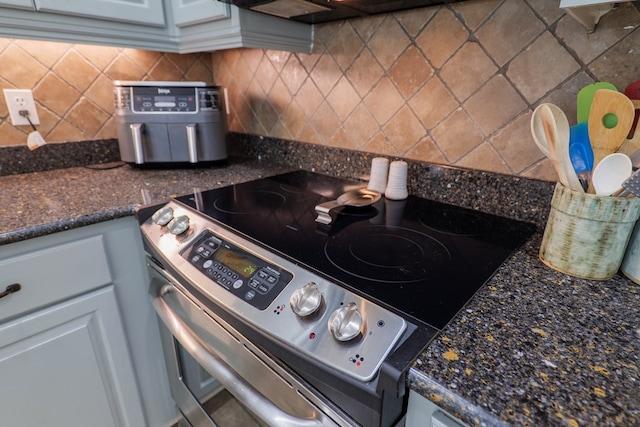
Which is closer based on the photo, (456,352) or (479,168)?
(456,352)

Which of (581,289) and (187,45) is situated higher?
(187,45)

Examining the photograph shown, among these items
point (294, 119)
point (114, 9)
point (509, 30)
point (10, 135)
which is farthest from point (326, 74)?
point (10, 135)

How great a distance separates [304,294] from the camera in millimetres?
499

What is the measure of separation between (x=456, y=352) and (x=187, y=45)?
49.6 inches

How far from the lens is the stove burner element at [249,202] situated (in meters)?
0.87

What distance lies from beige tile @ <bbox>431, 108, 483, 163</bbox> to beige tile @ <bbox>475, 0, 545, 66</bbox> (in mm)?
151

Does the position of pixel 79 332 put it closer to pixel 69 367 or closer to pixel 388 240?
pixel 69 367

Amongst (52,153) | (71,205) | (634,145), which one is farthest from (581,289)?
(52,153)

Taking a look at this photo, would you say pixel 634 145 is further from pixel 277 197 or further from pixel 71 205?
pixel 71 205

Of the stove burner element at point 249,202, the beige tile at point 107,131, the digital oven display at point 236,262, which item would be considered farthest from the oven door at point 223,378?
the beige tile at point 107,131

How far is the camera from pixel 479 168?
871 millimetres

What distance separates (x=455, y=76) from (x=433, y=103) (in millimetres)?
84

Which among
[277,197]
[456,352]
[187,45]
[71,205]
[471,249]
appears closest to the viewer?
[456,352]

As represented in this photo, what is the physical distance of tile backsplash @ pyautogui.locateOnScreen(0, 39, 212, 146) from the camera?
1.12 m
